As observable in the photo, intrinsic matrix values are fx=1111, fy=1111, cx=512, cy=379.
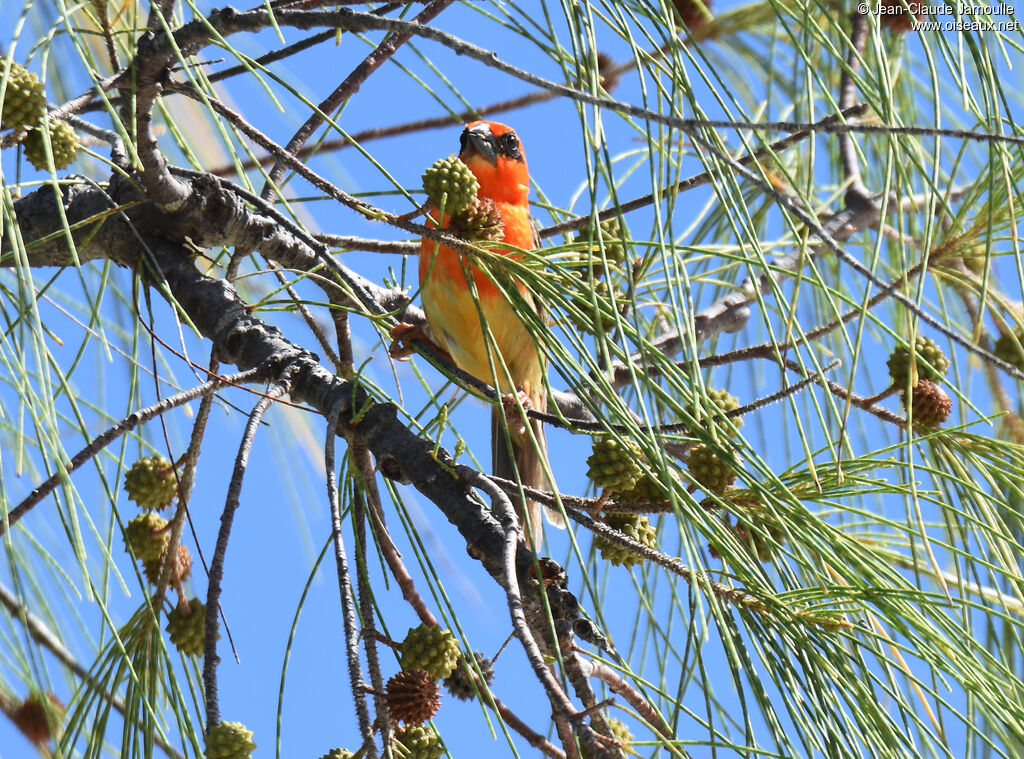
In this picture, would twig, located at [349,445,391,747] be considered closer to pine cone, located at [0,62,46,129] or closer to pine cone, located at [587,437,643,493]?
pine cone, located at [587,437,643,493]

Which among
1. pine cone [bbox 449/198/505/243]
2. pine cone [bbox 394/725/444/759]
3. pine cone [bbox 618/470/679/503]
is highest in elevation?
pine cone [bbox 449/198/505/243]

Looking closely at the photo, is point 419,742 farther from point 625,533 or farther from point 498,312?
point 498,312

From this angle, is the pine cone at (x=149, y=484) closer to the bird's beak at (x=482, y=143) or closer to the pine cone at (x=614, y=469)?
the pine cone at (x=614, y=469)

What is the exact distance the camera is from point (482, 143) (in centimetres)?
263

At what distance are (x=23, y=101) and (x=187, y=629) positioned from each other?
630mm

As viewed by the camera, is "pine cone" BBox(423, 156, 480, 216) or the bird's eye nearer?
"pine cone" BBox(423, 156, 480, 216)

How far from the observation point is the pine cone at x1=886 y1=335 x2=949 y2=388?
1425 mm

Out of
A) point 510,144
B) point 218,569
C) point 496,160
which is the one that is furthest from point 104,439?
point 510,144

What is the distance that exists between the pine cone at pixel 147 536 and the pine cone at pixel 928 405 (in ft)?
3.26

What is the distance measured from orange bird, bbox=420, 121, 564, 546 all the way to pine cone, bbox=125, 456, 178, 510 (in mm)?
458

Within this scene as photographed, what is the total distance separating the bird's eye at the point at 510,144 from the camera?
106 inches

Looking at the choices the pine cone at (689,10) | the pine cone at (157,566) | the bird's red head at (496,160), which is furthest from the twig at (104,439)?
the bird's red head at (496,160)

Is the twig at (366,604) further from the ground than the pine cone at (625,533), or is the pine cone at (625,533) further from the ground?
the pine cone at (625,533)

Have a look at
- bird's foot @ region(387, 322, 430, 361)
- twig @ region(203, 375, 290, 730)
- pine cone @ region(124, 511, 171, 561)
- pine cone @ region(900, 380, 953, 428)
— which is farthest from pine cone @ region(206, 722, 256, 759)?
pine cone @ region(900, 380, 953, 428)
